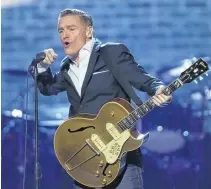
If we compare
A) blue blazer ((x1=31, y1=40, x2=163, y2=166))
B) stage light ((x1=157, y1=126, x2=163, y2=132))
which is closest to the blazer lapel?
blue blazer ((x1=31, y1=40, x2=163, y2=166))

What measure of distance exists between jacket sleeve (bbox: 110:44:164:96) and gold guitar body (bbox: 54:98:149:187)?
10cm

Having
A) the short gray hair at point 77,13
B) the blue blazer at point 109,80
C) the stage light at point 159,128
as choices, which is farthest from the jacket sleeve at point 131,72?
the stage light at point 159,128

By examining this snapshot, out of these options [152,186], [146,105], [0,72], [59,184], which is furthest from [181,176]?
[0,72]

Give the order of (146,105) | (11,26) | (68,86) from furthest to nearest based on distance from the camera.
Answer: (11,26) → (68,86) → (146,105)

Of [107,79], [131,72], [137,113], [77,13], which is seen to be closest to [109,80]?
[107,79]

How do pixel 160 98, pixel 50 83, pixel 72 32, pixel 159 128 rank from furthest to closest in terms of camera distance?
pixel 159 128 < pixel 50 83 < pixel 72 32 < pixel 160 98

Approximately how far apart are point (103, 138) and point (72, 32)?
1.67 feet

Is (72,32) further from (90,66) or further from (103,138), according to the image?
(103,138)

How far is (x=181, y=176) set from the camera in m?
2.99

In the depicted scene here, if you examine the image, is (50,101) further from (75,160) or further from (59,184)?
(75,160)

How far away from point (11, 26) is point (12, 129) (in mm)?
605

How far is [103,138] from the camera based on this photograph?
2.30 m

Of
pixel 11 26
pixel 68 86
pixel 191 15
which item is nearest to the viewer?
pixel 68 86

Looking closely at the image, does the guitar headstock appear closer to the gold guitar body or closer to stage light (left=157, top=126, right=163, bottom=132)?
the gold guitar body
